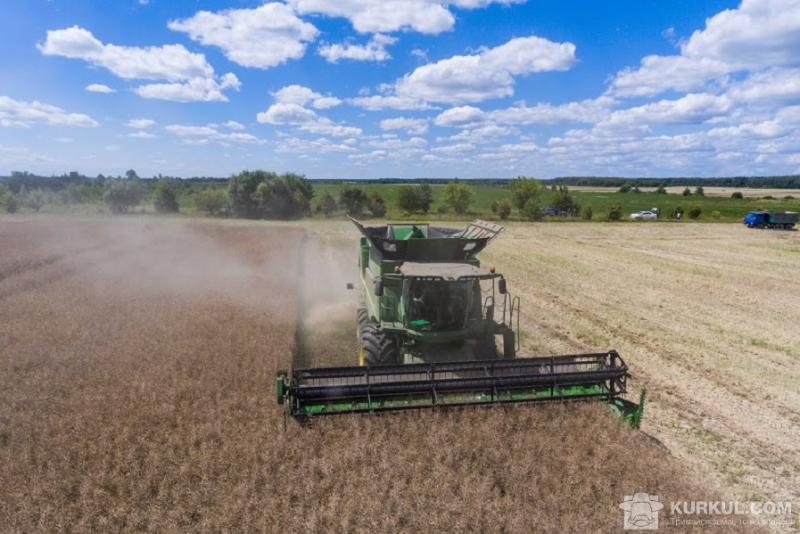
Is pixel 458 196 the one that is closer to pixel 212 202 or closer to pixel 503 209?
pixel 503 209

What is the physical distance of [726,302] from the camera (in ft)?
55.1

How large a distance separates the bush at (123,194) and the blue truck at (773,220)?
64250 mm

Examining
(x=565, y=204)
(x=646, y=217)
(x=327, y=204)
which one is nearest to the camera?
(x=327, y=204)

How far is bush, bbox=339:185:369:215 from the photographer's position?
2298 inches

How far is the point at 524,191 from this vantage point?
59.7 metres

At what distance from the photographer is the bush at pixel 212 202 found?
57.9 m

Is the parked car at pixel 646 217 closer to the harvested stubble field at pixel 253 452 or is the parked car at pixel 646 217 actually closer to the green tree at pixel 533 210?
the green tree at pixel 533 210

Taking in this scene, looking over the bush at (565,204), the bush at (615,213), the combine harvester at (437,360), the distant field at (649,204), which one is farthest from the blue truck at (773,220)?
the combine harvester at (437,360)

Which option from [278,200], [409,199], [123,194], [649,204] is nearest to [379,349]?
[278,200]

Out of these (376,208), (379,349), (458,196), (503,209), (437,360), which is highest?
(458,196)

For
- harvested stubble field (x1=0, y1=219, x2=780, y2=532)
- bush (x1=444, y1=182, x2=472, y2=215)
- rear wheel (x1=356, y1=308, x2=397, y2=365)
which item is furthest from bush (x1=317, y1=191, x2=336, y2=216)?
rear wheel (x1=356, y1=308, x2=397, y2=365)

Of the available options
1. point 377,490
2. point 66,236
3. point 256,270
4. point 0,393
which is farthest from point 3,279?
point 377,490

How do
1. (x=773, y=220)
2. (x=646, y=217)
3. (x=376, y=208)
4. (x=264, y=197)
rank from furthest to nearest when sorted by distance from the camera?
1. (x=376, y=208)
2. (x=646, y=217)
3. (x=264, y=197)
4. (x=773, y=220)

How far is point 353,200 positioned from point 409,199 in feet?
27.7
